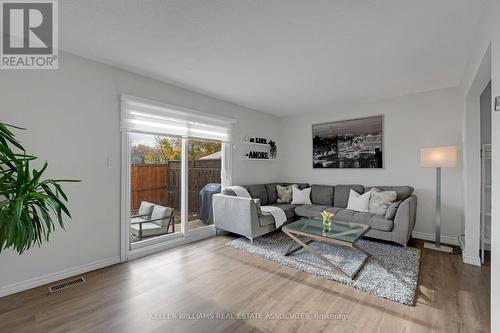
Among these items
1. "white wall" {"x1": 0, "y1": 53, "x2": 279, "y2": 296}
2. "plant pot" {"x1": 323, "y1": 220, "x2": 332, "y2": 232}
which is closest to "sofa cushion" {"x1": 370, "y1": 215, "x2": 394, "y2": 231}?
"plant pot" {"x1": 323, "y1": 220, "x2": 332, "y2": 232}

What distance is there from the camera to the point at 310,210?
413cm

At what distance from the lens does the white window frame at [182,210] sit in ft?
9.75

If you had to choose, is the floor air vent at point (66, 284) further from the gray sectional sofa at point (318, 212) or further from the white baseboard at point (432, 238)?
the white baseboard at point (432, 238)

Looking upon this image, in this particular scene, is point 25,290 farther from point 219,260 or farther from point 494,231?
point 494,231

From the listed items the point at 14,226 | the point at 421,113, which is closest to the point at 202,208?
the point at 14,226

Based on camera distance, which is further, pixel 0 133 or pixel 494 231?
pixel 0 133

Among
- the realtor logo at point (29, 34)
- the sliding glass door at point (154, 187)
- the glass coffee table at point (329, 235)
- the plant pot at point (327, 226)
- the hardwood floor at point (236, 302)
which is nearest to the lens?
the hardwood floor at point (236, 302)

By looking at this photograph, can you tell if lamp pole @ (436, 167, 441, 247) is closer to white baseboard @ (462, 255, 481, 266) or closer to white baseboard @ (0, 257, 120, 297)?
white baseboard @ (462, 255, 481, 266)

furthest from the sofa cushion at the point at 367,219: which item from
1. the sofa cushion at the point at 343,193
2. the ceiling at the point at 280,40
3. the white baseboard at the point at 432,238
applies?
the ceiling at the point at 280,40

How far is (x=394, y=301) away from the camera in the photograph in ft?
6.69

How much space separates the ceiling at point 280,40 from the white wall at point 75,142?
0.30 metres

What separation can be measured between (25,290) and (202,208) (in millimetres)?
2362

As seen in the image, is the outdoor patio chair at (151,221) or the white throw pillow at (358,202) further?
the white throw pillow at (358,202)

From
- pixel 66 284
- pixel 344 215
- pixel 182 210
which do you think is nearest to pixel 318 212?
pixel 344 215
